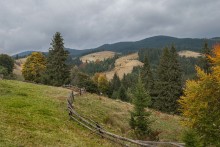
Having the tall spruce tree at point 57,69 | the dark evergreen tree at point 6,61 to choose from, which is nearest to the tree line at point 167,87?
the tall spruce tree at point 57,69

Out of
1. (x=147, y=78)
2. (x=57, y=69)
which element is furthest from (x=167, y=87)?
(x=57, y=69)

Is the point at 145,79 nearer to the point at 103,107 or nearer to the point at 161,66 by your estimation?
the point at 161,66

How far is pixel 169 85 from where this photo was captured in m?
72.3

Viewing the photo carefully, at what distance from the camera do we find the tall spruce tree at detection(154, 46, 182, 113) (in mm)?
72000

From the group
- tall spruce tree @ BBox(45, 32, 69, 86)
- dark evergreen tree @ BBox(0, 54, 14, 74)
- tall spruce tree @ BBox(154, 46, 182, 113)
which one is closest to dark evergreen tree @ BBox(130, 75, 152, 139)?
tall spruce tree @ BBox(154, 46, 182, 113)

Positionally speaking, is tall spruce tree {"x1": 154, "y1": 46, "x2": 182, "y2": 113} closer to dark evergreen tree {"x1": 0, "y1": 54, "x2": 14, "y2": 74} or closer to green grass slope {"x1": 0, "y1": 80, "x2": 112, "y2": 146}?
green grass slope {"x1": 0, "y1": 80, "x2": 112, "y2": 146}

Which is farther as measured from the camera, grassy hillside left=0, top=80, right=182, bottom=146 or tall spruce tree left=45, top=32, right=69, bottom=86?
tall spruce tree left=45, top=32, right=69, bottom=86

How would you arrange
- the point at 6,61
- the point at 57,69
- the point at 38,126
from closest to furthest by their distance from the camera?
1. the point at 38,126
2. the point at 57,69
3. the point at 6,61

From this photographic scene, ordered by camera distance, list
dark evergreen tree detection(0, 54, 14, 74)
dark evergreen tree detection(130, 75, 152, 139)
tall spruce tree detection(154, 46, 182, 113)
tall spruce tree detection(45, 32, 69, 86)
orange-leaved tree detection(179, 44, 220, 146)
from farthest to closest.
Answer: dark evergreen tree detection(0, 54, 14, 74), tall spruce tree detection(45, 32, 69, 86), tall spruce tree detection(154, 46, 182, 113), dark evergreen tree detection(130, 75, 152, 139), orange-leaved tree detection(179, 44, 220, 146)

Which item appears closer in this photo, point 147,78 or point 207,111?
point 207,111

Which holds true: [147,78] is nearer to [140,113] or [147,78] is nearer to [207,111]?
[140,113]

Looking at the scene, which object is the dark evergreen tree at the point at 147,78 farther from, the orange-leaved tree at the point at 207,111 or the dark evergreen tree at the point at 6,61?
the dark evergreen tree at the point at 6,61

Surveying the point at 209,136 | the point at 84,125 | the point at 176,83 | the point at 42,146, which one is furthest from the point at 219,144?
the point at 176,83

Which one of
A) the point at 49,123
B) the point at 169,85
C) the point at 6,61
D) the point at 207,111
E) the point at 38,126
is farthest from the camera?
the point at 6,61
